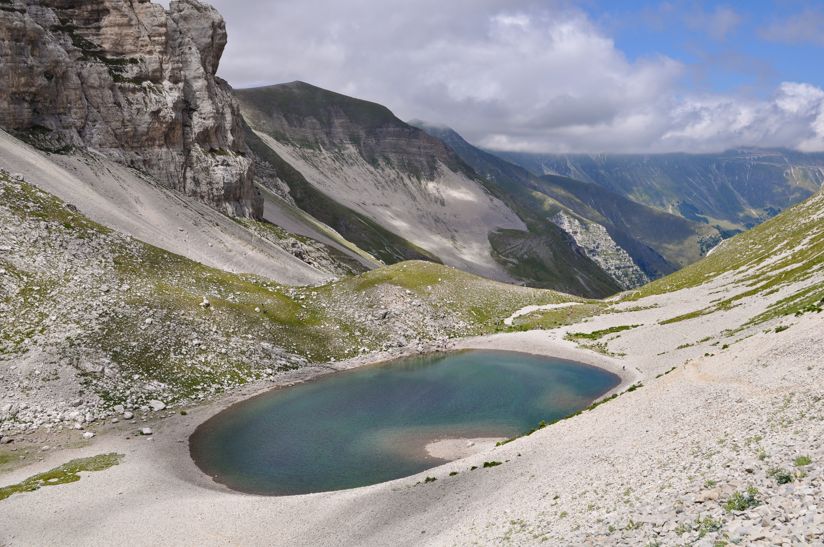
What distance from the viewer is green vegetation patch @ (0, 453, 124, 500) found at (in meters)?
39.2

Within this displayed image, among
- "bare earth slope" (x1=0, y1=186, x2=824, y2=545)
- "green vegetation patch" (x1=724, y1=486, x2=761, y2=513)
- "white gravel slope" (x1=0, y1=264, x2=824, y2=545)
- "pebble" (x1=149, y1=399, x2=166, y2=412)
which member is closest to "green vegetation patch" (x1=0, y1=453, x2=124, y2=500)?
"bare earth slope" (x1=0, y1=186, x2=824, y2=545)

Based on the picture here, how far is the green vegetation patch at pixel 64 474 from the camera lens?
39.2m

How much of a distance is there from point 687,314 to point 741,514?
73212mm

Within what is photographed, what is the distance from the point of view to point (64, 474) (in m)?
42.2

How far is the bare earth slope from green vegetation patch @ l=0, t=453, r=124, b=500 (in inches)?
33.0

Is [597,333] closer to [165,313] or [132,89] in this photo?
[165,313]

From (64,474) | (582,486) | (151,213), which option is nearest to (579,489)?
(582,486)

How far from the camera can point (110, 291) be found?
66062mm

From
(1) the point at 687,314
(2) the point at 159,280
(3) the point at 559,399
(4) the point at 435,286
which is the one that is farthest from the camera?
(4) the point at 435,286

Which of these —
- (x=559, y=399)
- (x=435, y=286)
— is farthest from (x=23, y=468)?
(x=435, y=286)

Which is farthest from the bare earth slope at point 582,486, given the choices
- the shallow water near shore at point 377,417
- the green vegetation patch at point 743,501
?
the shallow water near shore at point 377,417

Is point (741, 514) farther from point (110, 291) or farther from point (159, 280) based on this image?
point (159, 280)

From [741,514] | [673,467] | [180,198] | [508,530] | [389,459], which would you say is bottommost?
[389,459]

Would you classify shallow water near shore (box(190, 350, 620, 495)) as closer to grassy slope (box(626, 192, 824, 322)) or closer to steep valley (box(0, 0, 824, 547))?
steep valley (box(0, 0, 824, 547))
